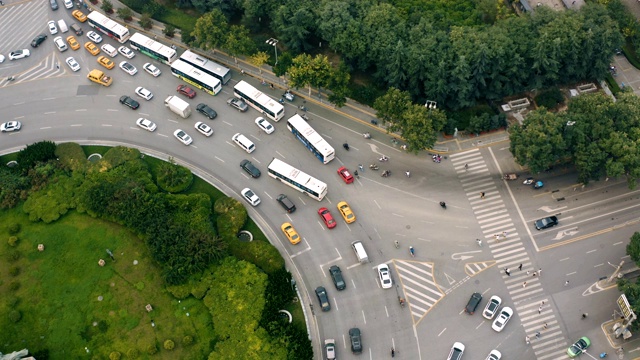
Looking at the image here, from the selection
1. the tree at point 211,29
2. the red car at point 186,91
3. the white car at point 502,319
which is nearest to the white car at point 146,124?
the red car at point 186,91

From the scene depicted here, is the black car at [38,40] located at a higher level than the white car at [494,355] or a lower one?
higher

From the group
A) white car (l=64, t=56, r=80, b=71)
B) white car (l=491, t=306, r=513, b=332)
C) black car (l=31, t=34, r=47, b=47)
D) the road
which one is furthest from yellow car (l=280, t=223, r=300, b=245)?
black car (l=31, t=34, r=47, b=47)

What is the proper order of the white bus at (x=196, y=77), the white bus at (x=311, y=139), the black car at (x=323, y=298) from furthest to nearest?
1. the white bus at (x=196, y=77)
2. the white bus at (x=311, y=139)
3. the black car at (x=323, y=298)

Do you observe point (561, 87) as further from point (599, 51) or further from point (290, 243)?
point (290, 243)

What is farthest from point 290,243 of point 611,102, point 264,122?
point 611,102

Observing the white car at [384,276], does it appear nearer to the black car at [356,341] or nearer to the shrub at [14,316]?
the black car at [356,341]

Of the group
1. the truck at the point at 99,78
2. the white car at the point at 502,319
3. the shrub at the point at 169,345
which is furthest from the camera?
→ the truck at the point at 99,78

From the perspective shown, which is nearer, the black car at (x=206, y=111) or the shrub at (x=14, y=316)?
the shrub at (x=14, y=316)

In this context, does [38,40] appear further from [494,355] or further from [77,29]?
[494,355]
